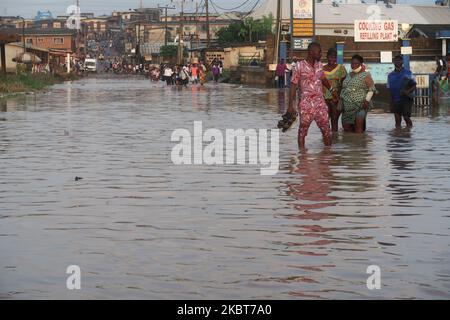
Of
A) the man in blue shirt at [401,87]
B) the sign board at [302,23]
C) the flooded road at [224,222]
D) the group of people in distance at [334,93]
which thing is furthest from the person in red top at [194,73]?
the flooded road at [224,222]

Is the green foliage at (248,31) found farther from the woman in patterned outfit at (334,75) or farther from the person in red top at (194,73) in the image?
the woman in patterned outfit at (334,75)

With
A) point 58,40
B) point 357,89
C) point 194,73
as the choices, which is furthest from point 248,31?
point 357,89

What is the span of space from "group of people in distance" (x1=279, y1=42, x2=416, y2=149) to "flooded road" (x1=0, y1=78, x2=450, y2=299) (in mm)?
600

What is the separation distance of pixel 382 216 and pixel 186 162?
565cm

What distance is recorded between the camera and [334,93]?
64.2 feet

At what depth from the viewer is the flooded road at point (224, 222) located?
7.46 metres

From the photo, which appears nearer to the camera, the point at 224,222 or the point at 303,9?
the point at 224,222

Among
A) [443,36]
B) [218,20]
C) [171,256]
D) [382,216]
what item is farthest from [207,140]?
[218,20]

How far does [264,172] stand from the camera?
14.2 m

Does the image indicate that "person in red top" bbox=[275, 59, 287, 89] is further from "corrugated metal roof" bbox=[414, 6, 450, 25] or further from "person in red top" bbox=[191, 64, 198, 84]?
"corrugated metal roof" bbox=[414, 6, 450, 25]

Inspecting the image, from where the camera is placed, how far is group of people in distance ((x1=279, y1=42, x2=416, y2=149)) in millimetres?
17031

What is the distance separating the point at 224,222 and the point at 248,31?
102187 mm

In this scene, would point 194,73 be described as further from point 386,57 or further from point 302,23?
point 386,57

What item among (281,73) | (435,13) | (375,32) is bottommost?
(281,73)
